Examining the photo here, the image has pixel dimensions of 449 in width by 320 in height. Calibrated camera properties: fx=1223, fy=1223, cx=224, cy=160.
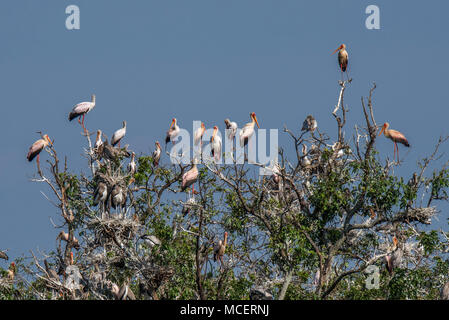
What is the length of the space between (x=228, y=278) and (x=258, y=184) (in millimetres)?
2674

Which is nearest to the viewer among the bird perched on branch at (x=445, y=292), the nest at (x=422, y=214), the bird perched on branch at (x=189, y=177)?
the bird perched on branch at (x=445, y=292)

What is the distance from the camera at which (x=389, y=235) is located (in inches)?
978

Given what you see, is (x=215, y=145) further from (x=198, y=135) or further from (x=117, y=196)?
(x=117, y=196)

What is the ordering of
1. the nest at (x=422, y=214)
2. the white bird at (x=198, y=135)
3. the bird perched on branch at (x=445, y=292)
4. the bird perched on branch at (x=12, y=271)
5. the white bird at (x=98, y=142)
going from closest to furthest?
the bird perched on branch at (x=445, y=292)
the nest at (x=422, y=214)
the bird perched on branch at (x=12, y=271)
the white bird at (x=98, y=142)
the white bird at (x=198, y=135)

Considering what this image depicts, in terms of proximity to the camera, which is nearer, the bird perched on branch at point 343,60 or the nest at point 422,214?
the nest at point 422,214

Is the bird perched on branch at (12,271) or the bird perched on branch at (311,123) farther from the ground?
the bird perched on branch at (311,123)

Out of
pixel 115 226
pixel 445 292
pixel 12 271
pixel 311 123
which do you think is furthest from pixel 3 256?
pixel 445 292

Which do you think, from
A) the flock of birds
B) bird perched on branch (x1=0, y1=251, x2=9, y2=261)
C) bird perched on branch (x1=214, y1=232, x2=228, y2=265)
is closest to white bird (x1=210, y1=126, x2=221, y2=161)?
the flock of birds

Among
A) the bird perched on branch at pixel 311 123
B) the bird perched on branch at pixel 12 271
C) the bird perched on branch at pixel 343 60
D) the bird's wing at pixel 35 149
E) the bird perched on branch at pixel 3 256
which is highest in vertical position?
the bird perched on branch at pixel 343 60

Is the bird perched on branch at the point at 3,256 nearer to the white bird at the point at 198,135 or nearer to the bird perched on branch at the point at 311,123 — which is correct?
the white bird at the point at 198,135

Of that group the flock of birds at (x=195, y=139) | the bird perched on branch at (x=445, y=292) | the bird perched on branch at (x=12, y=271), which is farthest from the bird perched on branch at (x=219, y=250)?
the bird perched on branch at (x=445, y=292)
